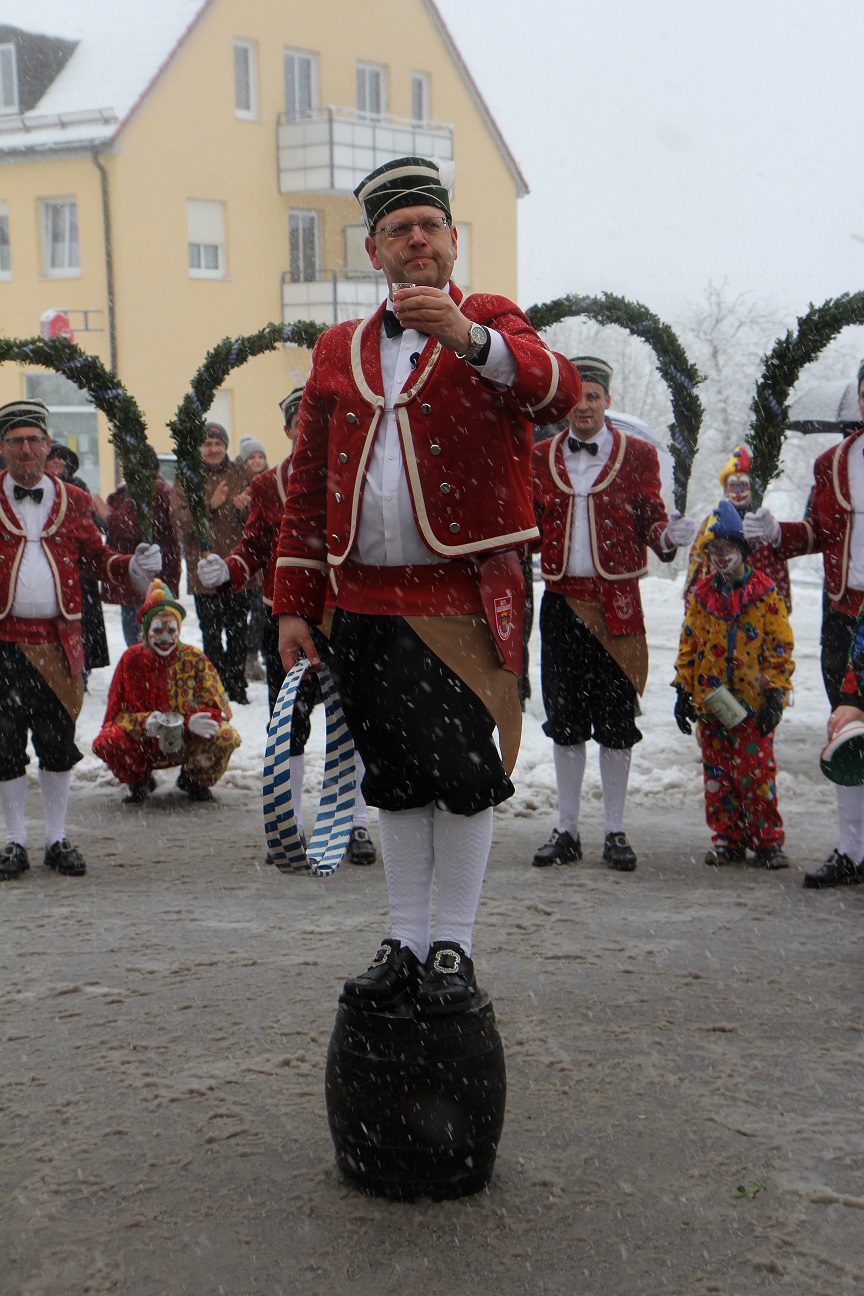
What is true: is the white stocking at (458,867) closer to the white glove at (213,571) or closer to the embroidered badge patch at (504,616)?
the embroidered badge patch at (504,616)

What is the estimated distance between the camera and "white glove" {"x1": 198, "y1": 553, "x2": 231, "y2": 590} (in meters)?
6.02

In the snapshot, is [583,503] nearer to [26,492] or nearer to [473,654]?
[26,492]

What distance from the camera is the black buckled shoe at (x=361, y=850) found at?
257 inches

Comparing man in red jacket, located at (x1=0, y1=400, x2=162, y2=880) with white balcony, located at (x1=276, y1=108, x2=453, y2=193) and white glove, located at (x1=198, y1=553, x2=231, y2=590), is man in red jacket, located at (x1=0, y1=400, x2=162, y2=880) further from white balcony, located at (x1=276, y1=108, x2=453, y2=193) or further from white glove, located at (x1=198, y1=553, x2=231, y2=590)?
white balcony, located at (x1=276, y1=108, x2=453, y2=193)

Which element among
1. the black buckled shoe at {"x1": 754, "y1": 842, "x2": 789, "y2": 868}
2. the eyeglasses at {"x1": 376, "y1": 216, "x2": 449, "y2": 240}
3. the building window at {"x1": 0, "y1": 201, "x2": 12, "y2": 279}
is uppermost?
the building window at {"x1": 0, "y1": 201, "x2": 12, "y2": 279}

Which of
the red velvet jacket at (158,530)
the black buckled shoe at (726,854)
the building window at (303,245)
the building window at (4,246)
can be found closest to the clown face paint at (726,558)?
the black buckled shoe at (726,854)

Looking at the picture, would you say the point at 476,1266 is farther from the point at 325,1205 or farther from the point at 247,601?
the point at 247,601

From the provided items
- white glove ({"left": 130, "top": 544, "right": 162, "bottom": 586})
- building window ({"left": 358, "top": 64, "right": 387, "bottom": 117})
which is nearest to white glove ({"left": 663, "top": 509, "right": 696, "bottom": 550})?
white glove ({"left": 130, "top": 544, "right": 162, "bottom": 586})

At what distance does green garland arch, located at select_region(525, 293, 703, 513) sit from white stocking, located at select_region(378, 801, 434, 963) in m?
3.29

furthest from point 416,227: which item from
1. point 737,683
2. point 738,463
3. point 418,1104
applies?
point 738,463

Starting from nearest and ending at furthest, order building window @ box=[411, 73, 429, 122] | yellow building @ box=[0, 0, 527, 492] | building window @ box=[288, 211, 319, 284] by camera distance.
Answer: yellow building @ box=[0, 0, 527, 492], building window @ box=[288, 211, 319, 284], building window @ box=[411, 73, 429, 122]

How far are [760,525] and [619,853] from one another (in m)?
1.53

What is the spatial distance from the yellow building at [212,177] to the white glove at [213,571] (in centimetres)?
1856

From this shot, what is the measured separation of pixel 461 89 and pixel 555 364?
96.0ft
